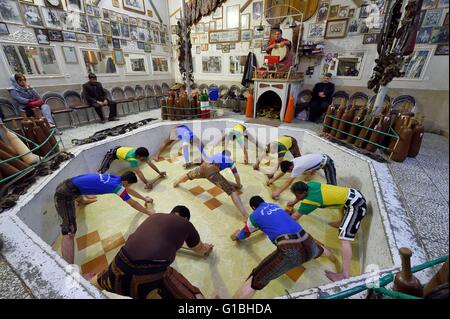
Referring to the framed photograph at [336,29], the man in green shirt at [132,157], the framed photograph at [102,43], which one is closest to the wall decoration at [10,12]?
the framed photograph at [102,43]

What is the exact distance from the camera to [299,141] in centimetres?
457

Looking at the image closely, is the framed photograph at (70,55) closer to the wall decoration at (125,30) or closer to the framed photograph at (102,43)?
the framed photograph at (102,43)

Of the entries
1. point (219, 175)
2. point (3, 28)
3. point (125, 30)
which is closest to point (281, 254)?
point (219, 175)

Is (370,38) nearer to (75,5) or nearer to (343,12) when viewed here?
(343,12)

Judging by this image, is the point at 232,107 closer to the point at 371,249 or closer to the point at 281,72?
the point at 281,72

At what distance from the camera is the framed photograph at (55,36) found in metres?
4.74

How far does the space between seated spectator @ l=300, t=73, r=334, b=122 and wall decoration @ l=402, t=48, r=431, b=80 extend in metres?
1.60

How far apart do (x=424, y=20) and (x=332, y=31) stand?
1830 millimetres

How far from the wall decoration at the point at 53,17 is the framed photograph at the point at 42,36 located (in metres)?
0.18

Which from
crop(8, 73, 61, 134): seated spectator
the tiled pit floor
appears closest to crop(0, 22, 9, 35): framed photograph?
crop(8, 73, 61, 134): seated spectator

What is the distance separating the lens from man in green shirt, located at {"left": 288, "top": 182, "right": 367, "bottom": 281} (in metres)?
1.94

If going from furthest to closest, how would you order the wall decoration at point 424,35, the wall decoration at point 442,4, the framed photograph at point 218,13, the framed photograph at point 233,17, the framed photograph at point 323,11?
the framed photograph at point 218,13, the framed photograph at point 233,17, the framed photograph at point 323,11, the wall decoration at point 424,35, the wall decoration at point 442,4

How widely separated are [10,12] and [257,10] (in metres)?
6.13

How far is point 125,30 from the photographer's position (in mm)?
6340
